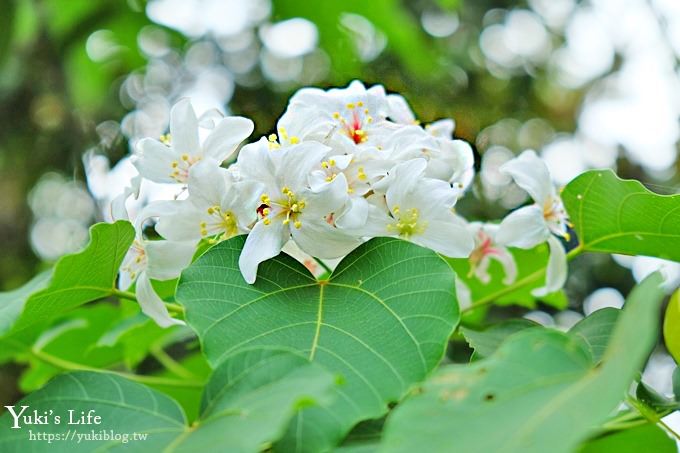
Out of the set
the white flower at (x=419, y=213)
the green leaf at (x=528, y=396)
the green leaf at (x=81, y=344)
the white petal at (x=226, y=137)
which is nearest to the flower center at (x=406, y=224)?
the white flower at (x=419, y=213)

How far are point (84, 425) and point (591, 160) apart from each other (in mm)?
2883

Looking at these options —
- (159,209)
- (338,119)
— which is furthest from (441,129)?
(159,209)

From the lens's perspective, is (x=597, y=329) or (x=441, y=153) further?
(x=441, y=153)

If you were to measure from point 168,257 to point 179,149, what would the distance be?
14cm

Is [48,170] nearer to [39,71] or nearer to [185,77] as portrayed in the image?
[39,71]

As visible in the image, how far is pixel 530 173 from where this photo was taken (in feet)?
3.53

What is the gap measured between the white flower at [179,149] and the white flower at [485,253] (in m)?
0.41

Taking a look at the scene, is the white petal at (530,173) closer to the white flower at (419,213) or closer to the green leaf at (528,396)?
the white flower at (419,213)

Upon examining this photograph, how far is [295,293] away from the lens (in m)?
0.87

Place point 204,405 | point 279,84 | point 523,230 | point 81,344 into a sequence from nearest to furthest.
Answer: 1. point 204,405
2. point 523,230
3. point 81,344
4. point 279,84

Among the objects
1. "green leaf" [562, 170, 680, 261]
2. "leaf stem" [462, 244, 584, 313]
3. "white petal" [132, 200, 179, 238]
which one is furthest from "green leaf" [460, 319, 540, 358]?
"white petal" [132, 200, 179, 238]

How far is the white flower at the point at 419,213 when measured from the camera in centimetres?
91

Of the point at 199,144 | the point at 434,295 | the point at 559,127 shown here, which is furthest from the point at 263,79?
the point at 434,295

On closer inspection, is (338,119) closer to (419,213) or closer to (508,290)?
(419,213)
